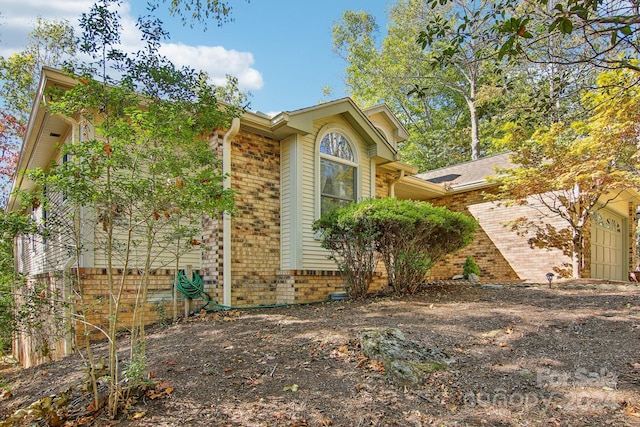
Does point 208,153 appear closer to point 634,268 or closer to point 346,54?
point 634,268

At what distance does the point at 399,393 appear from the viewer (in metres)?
2.86

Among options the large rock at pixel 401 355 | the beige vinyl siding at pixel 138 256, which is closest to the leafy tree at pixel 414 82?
the beige vinyl siding at pixel 138 256

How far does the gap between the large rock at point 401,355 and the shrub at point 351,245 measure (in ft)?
8.75

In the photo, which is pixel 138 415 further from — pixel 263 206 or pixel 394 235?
pixel 263 206

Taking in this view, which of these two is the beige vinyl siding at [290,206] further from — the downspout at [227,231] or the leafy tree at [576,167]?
the leafy tree at [576,167]

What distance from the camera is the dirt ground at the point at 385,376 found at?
2.55 meters

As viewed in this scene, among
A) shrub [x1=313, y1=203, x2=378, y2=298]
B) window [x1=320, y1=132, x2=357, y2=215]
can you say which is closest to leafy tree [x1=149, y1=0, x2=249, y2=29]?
shrub [x1=313, y1=203, x2=378, y2=298]

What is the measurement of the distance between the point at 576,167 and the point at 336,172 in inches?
208

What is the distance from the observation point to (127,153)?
2805mm

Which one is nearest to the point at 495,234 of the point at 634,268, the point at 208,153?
the point at 634,268

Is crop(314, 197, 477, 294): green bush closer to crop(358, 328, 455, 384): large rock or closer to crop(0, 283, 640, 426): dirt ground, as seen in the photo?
crop(0, 283, 640, 426): dirt ground

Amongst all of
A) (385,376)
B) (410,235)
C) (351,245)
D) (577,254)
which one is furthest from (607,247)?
(385,376)

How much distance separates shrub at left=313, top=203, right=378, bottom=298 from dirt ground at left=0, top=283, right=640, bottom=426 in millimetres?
1439

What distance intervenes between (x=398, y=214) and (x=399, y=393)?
3.48 metres
